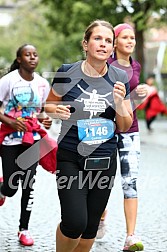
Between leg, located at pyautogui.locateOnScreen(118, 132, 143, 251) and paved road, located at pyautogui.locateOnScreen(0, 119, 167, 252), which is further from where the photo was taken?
paved road, located at pyautogui.locateOnScreen(0, 119, 167, 252)

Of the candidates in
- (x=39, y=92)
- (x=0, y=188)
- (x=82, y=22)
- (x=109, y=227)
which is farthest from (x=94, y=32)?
(x=82, y=22)

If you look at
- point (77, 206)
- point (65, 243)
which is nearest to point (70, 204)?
point (77, 206)

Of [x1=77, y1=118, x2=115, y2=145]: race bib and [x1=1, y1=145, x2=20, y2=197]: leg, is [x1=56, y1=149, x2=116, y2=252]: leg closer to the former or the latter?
[x1=77, y1=118, x2=115, y2=145]: race bib

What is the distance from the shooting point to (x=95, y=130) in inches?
193

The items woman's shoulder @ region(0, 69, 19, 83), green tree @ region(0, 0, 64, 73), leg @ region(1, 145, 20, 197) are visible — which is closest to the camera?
leg @ region(1, 145, 20, 197)

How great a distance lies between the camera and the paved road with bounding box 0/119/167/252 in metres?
6.47

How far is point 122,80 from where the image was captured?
16.5ft

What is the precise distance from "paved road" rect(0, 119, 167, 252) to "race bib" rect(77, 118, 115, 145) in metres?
1.67

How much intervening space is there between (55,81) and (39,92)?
165 centimetres

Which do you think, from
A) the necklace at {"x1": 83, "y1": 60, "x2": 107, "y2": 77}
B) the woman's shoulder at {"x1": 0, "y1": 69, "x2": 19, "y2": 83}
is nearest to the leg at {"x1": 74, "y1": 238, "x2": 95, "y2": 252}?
the necklace at {"x1": 83, "y1": 60, "x2": 107, "y2": 77}

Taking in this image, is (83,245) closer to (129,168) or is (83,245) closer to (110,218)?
(129,168)

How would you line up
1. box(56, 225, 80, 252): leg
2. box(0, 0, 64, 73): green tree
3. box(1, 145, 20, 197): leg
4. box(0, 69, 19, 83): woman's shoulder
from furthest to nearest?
box(0, 0, 64, 73): green tree, box(0, 69, 19, 83): woman's shoulder, box(1, 145, 20, 197): leg, box(56, 225, 80, 252): leg

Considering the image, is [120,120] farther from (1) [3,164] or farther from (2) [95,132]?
→ (1) [3,164]

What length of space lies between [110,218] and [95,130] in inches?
123
